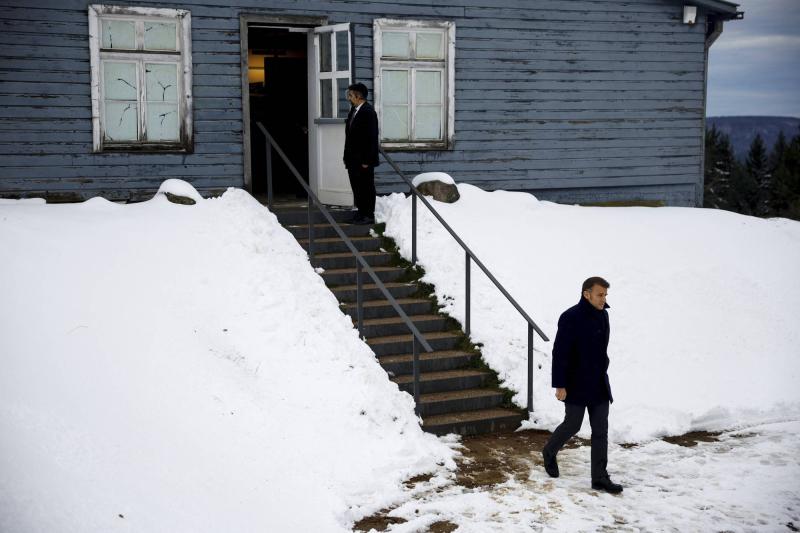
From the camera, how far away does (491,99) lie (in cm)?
1451

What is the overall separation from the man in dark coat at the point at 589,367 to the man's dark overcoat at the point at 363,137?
15.4 feet

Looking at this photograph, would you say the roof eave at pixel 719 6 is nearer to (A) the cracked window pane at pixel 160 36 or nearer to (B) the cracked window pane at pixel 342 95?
(B) the cracked window pane at pixel 342 95

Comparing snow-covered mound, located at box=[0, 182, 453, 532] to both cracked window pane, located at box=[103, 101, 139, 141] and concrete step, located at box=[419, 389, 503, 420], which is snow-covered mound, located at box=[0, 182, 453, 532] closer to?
concrete step, located at box=[419, 389, 503, 420]

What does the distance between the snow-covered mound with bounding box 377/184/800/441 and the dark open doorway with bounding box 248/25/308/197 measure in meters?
3.40

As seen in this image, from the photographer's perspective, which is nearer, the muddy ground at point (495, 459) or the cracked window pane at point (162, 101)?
the muddy ground at point (495, 459)

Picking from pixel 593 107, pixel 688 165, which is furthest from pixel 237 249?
pixel 688 165

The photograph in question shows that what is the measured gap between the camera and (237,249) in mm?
10594

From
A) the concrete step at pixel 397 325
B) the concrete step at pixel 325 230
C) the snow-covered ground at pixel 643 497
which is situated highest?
the concrete step at pixel 325 230

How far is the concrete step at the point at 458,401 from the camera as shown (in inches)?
366

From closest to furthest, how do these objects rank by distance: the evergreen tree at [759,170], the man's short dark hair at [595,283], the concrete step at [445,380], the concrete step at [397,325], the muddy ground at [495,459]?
the muddy ground at [495,459] → the man's short dark hair at [595,283] → the concrete step at [445,380] → the concrete step at [397,325] → the evergreen tree at [759,170]

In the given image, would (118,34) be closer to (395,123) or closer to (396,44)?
(396,44)

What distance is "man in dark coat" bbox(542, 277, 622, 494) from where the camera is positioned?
7609mm

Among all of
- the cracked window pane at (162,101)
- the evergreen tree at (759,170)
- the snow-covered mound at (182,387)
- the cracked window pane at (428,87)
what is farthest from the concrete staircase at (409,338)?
the evergreen tree at (759,170)

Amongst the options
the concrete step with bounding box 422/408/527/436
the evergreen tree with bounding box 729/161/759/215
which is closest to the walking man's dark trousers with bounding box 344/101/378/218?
the concrete step with bounding box 422/408/527/436
